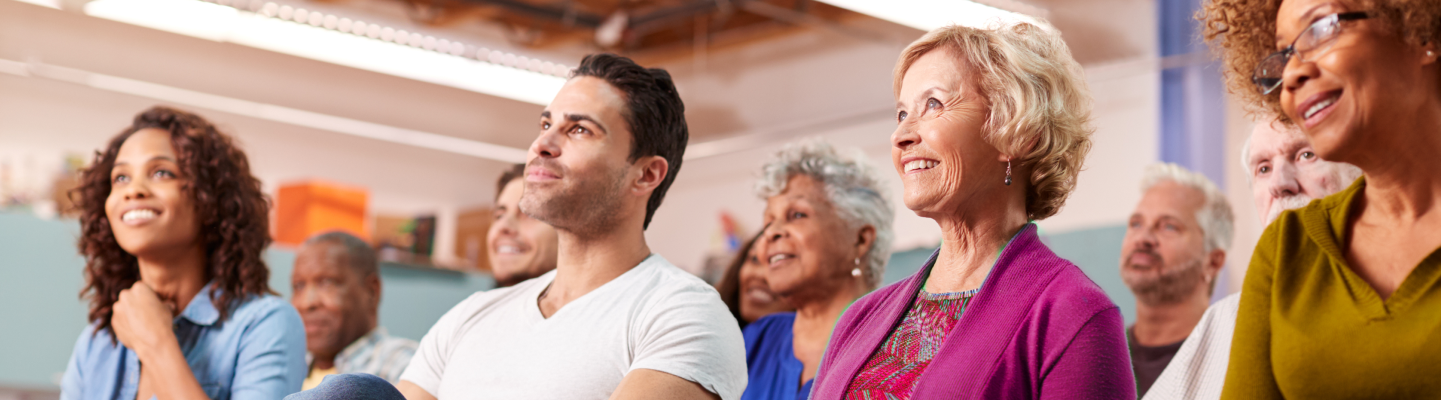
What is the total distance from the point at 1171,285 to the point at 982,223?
1700 millimetres

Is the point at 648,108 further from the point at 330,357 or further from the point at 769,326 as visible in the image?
the point at 330,357

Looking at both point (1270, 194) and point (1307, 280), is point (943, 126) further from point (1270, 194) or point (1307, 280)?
point (1270, 194)

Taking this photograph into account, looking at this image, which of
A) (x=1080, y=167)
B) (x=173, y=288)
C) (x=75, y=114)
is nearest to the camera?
(x=1080, y=167)

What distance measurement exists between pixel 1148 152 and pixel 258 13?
440cm

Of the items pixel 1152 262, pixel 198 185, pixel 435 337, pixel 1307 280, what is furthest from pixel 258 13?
pixel 1307 280

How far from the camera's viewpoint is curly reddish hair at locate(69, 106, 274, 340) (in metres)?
2.51

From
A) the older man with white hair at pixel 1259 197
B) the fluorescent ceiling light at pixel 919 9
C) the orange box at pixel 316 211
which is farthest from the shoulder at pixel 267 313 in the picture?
the orange box at pixel 316 211

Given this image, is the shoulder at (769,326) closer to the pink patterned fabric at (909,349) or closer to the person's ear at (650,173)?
the person's ear at (650,173)

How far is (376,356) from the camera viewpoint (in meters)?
3.48

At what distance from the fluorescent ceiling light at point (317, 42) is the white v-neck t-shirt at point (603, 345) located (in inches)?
143

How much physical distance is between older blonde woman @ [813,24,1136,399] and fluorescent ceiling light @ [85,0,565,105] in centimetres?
425

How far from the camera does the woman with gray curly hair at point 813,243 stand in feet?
9.04

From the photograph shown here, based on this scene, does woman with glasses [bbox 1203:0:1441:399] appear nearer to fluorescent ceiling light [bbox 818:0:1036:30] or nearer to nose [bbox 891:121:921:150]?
nose [bbox 891:121:921:150]

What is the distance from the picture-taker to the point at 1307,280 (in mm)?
1187
